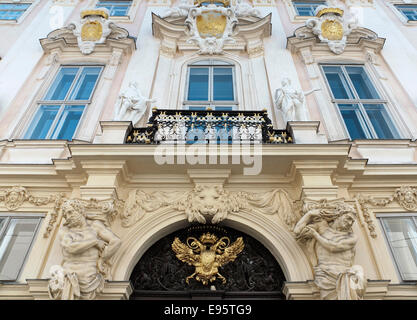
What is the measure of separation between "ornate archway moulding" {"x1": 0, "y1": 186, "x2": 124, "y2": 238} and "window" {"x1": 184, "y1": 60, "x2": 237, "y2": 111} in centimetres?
292

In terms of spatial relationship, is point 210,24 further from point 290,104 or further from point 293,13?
point 290,104

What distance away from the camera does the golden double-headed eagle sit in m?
4.47

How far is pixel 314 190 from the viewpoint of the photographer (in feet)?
14.8

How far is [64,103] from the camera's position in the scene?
21.6ft

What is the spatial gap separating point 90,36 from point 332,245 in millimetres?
7360

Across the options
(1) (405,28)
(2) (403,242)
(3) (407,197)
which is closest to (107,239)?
(2) (403,242)

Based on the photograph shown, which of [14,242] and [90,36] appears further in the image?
[90,36]

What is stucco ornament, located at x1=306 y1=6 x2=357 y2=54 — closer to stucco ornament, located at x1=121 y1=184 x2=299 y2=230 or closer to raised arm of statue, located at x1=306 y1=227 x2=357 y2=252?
stucco ornament, located at x1=121 y1=184 x2=299 y2=230

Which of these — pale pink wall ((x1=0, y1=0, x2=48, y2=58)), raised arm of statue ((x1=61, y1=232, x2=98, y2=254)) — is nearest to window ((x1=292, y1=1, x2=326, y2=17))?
pale pink wall ((x1=0, y1=0, x2=48, y2=58))

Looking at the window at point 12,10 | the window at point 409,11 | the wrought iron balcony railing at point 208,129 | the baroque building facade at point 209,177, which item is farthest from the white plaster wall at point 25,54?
the window at point 409,11
